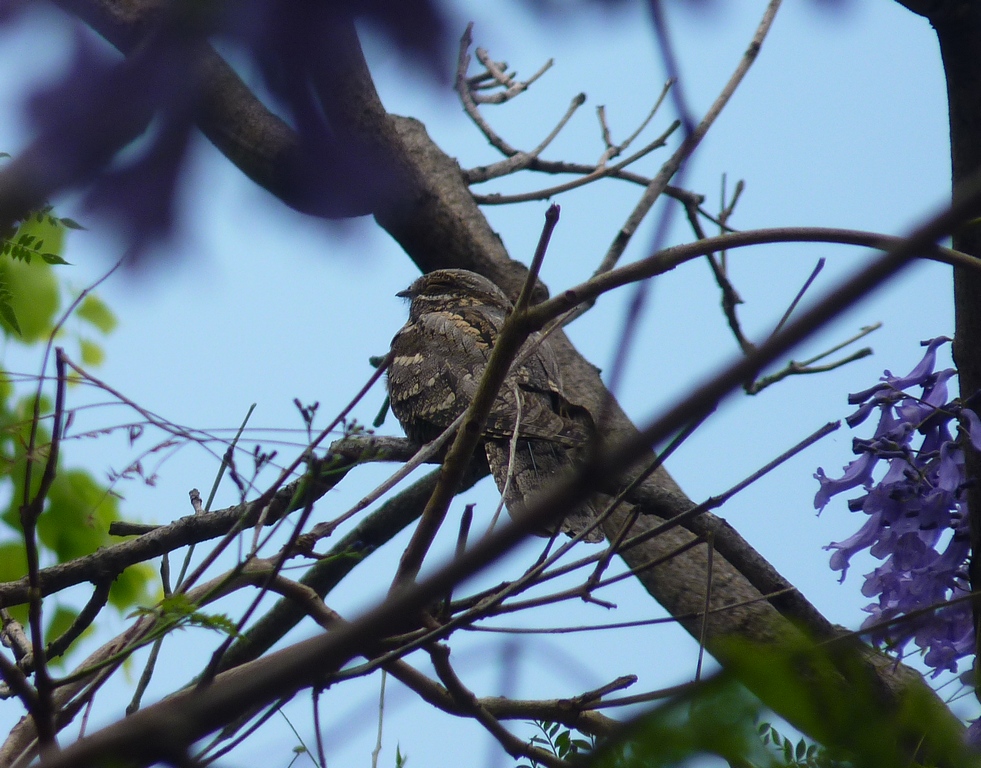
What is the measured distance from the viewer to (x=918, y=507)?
183 centimetres

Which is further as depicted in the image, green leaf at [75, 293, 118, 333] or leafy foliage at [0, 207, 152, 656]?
green leaf at [75, 293, 118, 333]

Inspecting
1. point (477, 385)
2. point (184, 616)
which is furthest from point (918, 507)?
point (477, 385)

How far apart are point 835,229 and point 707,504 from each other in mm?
465

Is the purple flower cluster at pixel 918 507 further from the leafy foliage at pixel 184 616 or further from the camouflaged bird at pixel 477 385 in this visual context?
the leafy foliage at pixel 184 616

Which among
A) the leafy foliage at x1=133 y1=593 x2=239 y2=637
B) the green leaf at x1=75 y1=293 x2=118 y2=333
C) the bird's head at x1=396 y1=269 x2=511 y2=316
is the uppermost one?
the bird's head at x1=396 y1=269 x2=511 y2=316

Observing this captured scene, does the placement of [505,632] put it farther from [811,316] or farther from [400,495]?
[400,495]

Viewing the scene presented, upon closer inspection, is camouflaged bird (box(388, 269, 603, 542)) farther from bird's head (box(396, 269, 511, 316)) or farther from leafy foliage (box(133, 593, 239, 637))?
leafy foliage (box(133, 593, 239, 637))

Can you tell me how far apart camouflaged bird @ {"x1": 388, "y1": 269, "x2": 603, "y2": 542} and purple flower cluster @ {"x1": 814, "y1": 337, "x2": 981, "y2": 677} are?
0.91m

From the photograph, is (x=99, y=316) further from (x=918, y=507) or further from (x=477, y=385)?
(x=918, y=507)

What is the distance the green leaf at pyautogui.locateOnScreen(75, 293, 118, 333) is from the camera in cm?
348

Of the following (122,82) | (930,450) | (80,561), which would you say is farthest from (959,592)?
(80,561)

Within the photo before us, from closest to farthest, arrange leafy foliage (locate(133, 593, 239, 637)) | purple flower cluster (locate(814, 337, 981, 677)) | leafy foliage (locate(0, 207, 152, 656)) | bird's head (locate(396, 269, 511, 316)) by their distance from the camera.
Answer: leafy foliage (locate(133, 593, 239, 637)), purple flower cluster (locate(814, 337, 981, 677)), leafy foliage (locate(0, 207, 152, 656)), bird's head (locate(396, 269, 511, 316))

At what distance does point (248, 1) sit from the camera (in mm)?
1092

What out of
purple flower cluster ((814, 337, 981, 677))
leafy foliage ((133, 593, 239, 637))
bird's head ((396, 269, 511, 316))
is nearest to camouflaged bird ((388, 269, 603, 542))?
bird's head ((396, 269, 511, 316))
